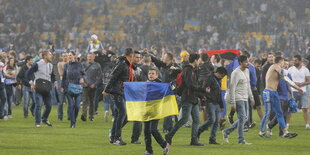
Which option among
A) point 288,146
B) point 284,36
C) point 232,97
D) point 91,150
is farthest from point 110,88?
point 284,36

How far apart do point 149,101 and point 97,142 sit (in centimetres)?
310

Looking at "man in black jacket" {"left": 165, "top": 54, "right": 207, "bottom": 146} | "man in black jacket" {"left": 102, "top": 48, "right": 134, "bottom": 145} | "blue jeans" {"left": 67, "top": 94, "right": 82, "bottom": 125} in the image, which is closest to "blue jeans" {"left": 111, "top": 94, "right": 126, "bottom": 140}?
"man in black jacket" {"left": 102, "top": 48, "right": 134, "bottom": 145}

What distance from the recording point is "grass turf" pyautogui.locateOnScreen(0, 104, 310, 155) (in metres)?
14.3

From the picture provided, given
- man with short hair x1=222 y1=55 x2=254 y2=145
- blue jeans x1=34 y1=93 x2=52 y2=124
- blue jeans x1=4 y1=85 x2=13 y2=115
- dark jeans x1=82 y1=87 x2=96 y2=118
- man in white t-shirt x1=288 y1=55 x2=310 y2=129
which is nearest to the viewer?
man with short hair x1=222 y1=55 x2=254 y2=145

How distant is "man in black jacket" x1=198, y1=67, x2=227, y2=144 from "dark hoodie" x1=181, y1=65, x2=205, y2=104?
672 mm

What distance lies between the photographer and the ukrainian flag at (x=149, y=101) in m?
13.1

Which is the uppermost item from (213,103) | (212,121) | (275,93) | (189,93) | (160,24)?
(160,24)

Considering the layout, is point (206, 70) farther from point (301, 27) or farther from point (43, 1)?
point (43, 1)

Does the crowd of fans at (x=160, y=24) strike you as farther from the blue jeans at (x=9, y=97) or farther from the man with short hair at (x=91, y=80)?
the man with short hair at (x=91, y=80)

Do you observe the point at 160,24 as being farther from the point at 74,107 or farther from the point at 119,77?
the point at 119,77

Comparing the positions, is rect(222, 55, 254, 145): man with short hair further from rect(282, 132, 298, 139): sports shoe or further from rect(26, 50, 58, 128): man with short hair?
rect(26, 50, 58, 128): man with short hair

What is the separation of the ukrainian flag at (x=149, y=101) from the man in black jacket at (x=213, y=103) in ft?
8.01

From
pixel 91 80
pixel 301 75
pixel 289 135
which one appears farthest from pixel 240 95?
pixel 91 80

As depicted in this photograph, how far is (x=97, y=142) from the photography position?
15.9 m
